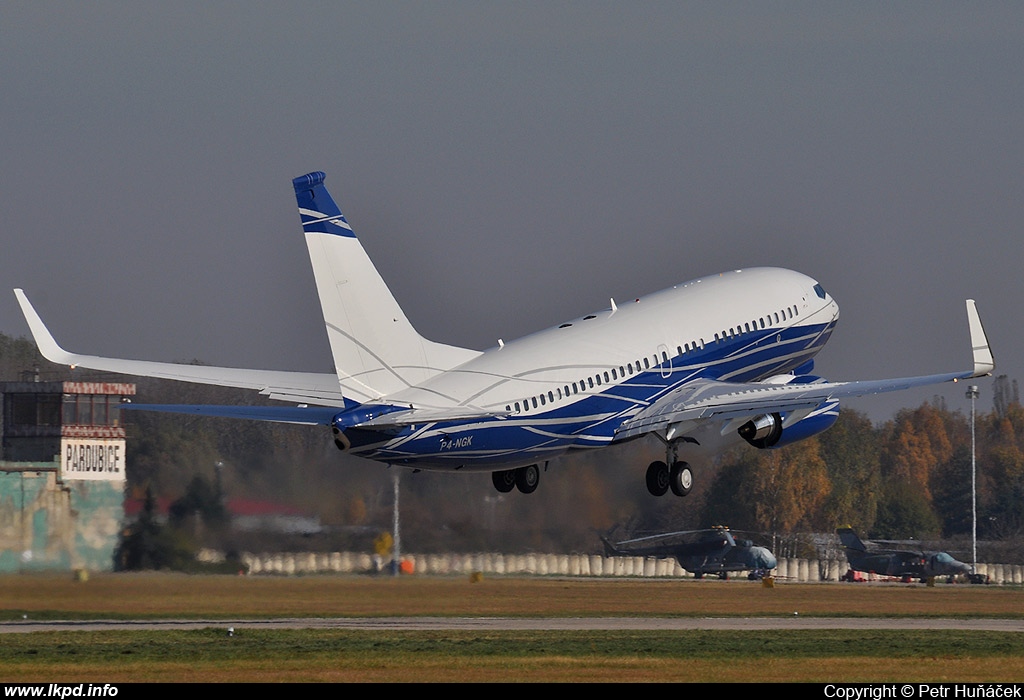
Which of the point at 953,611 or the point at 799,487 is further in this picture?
the point at 799,487

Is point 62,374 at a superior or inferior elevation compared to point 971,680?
superior

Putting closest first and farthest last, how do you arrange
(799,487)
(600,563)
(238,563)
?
(238,563), (600,563), (799,487)

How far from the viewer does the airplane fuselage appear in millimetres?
48781

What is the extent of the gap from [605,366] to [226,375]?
11.0 metres

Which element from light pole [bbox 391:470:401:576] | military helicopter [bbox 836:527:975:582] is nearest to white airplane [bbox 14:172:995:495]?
light pole [bbox 391:470:401:576]

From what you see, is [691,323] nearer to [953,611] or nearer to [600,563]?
[600,563]

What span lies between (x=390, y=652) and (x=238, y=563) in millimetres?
8841

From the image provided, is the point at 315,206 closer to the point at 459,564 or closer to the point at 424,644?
the point at 424,644

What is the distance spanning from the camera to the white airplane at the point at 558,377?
4797 cm

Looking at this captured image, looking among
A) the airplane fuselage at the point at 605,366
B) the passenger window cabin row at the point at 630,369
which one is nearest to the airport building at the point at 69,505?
the airplane fuselage at the point at 605,366

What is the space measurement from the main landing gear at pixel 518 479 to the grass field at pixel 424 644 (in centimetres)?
410

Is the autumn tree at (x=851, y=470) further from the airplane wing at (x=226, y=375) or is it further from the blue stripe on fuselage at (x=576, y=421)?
the airplane wing at (x=226, y=375)

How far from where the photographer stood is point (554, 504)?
203 ft
